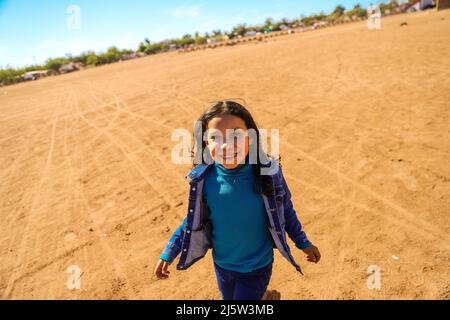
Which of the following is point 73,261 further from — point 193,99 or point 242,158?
point 193,99

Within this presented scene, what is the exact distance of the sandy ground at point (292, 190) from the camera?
8.80 feet

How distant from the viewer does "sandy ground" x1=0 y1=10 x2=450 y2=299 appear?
8.80 ft

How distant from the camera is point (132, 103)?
9641mm

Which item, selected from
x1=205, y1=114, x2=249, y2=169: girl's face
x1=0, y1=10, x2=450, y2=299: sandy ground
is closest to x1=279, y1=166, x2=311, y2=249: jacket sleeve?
x1=205, y1=114, x2=249, y2=169: girl's face

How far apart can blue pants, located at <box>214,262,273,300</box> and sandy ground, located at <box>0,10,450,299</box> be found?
0.93 m

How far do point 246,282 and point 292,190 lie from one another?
2415 mm

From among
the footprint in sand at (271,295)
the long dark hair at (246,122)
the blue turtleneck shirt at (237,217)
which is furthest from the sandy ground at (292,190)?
the long dark hair at (246,122)

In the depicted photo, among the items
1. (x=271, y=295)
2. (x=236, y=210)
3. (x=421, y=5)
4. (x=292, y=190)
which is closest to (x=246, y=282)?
(x=271, y=295)

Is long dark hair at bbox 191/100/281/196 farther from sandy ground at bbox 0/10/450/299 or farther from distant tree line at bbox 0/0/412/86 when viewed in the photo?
distant tree line at bbox 0/0/412/86

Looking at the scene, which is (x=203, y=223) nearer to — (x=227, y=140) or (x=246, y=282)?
(x=246, y=282)

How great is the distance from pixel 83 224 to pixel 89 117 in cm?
593

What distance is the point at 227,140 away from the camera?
151 cm

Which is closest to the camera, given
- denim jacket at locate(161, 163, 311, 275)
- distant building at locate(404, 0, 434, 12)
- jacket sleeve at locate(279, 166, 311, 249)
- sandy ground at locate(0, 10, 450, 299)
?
denim jacket at locate(161, 163, 311, 275)

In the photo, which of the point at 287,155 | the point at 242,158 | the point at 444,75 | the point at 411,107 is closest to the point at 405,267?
the point at 242,158
